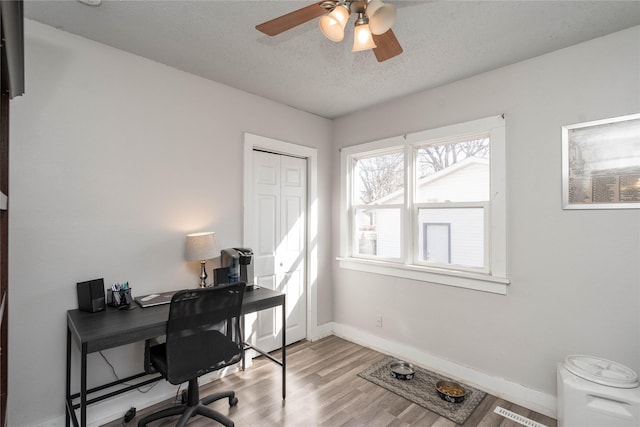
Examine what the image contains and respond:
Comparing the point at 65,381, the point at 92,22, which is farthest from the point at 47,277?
the point at 92,22

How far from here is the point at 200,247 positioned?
97.3 inches

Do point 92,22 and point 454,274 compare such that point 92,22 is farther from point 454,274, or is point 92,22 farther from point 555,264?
point 555,264

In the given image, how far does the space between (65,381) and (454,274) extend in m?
2.97

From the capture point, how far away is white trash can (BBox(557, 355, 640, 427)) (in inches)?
69.4

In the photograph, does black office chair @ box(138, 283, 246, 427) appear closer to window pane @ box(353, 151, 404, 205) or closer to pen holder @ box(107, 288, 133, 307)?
pen holder @ box(107, 288, 133, 307)

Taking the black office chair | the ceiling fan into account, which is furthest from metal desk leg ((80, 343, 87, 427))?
the ceiling fan

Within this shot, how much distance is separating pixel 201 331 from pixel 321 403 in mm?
1127

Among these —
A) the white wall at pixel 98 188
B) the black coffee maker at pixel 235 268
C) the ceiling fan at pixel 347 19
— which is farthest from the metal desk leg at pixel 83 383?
the ceiling fan at pixel 347 19

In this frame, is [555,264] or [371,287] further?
[371,287]

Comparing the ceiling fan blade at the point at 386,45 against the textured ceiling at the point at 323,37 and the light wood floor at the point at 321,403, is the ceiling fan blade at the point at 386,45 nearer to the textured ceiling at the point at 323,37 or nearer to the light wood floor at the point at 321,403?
the textured ceiling at the point at 323,37

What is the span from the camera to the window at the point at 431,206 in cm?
257

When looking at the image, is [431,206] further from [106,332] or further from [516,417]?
[106,332]

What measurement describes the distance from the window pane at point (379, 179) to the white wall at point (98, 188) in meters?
1.51

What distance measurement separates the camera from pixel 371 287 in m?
3.43
